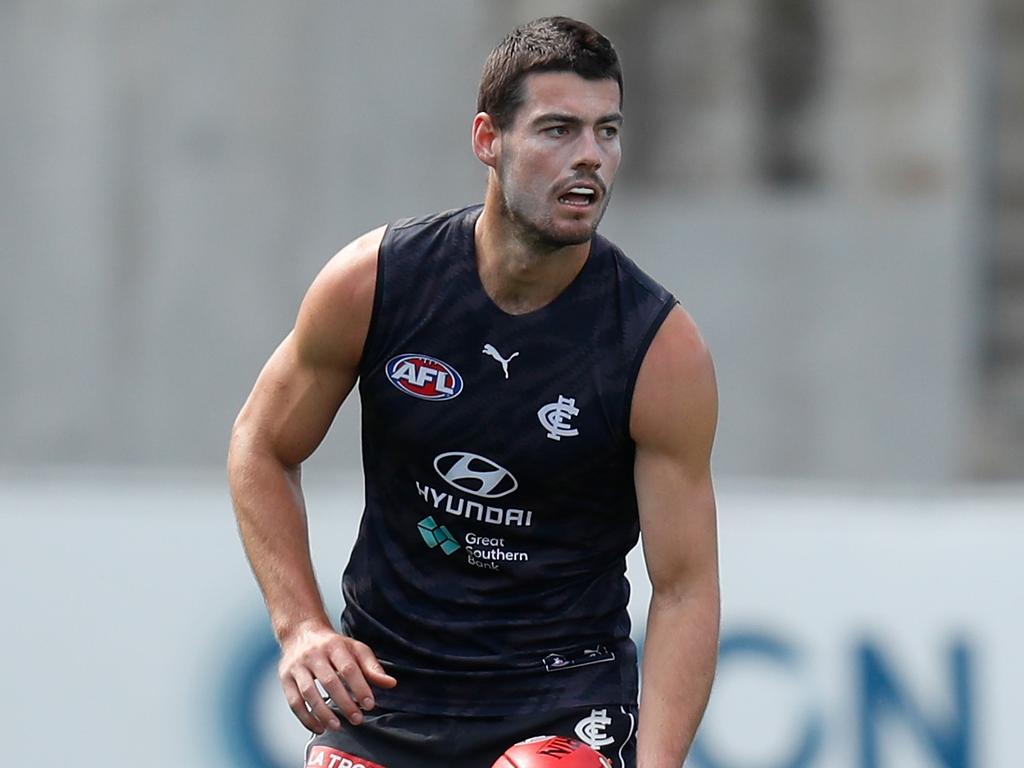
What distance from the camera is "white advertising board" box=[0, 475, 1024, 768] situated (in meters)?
5.77

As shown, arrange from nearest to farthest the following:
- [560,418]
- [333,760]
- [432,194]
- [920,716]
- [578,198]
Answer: [578,198] → [560,418] → [333,760] → [920,716] → [432,194]

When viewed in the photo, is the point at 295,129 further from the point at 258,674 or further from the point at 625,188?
the point at 258,674

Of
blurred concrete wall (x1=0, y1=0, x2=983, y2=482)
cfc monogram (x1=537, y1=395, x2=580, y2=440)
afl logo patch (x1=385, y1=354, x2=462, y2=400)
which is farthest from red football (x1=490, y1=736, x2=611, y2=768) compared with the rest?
blurred concrete wall (x1=0, y1=0, x2=983, y2=482)

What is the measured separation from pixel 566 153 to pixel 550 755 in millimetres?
1121

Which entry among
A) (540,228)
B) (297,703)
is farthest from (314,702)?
(540,228)

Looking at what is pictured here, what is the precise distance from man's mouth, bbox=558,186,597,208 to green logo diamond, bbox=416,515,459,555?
0.69 meters

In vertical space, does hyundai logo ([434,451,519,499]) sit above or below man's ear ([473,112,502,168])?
below

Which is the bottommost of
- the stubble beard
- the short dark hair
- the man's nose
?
the stubble beard

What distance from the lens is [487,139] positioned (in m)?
3.79

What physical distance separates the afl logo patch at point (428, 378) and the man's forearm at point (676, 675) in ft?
1.92

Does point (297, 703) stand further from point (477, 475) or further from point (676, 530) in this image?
point (676, 530)

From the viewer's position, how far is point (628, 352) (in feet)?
12.1

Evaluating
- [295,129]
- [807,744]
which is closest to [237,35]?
[295,129]

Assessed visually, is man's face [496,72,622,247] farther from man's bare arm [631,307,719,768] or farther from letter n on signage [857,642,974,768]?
letter n on signage [857,642,974,768]
